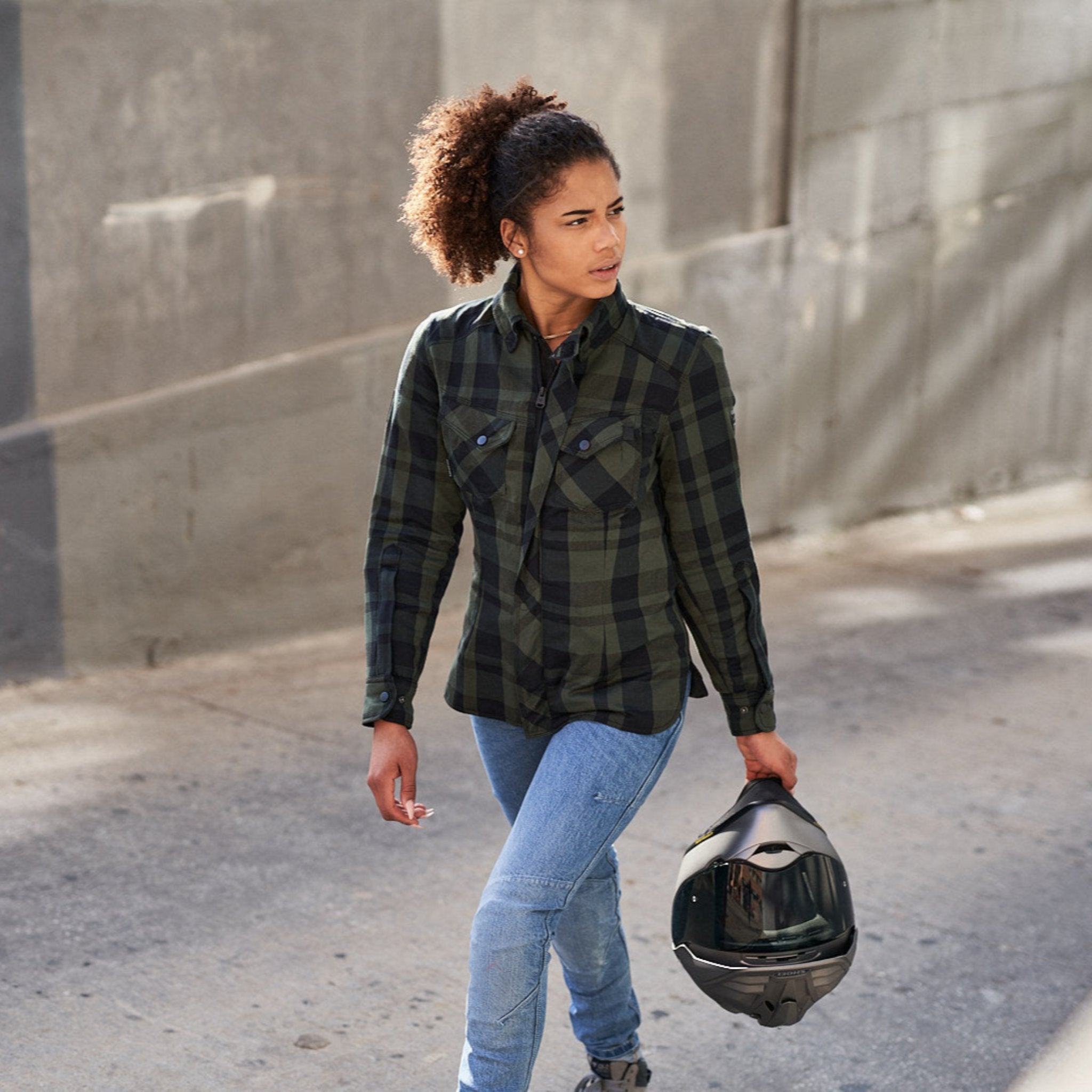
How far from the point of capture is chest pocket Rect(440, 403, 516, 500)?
112 inches

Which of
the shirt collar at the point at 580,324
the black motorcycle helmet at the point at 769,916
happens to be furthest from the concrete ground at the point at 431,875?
the shirt collar at the point at 580,324

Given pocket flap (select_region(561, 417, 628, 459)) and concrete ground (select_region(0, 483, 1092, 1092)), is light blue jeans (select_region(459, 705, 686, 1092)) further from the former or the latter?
concrete ground (select_region(0, 483, 1092, 1092))

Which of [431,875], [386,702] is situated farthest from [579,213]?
[431,875]

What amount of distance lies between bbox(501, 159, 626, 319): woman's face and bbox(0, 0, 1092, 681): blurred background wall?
320 centimetres

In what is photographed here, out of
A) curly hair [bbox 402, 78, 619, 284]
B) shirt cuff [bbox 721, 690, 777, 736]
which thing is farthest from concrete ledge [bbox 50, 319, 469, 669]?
shirt cuff [bbox 721, 690, 777, 736]

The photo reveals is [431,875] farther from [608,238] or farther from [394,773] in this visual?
[608,238]

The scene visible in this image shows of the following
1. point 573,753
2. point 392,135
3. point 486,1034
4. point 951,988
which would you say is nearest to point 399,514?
point 573,753

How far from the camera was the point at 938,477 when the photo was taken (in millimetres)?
9352

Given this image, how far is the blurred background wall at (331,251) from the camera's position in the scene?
18.7 feet

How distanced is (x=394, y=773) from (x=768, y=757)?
0.63 m

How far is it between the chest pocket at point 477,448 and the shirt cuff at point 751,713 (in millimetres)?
536

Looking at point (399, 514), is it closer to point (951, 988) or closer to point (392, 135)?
point (951, 988)

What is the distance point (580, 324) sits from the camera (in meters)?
2.86

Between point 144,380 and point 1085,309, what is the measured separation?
621 centimetres
